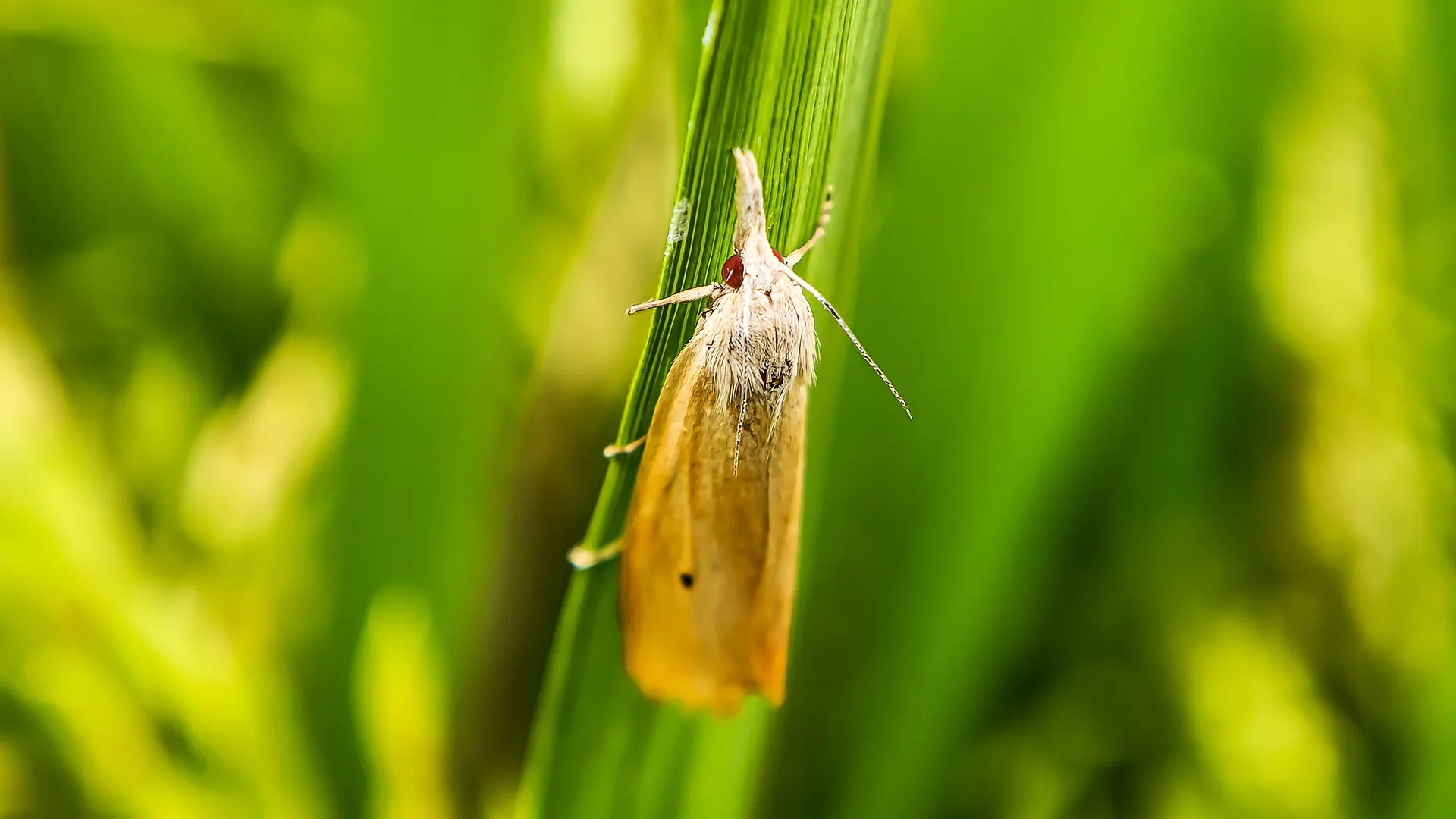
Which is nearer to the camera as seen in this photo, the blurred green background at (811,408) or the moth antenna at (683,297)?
the moth antenna at (683,297)

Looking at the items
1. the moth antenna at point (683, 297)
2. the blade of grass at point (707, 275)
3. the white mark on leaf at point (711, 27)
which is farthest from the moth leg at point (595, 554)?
the white mark on leaf at point (711, 27)

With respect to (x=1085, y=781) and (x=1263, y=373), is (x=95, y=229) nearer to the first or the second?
(x=1085, y=781)

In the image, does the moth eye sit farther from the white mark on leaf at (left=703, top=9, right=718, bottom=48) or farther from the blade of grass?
the white mark on leaf at (left=703, top=9, right=718, bottom=48)

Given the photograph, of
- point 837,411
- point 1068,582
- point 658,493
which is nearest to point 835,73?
point 658,493

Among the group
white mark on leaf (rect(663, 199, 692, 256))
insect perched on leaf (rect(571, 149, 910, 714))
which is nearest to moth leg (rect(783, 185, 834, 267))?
insect perched on leaf (rect(571, 149, 910, 714))

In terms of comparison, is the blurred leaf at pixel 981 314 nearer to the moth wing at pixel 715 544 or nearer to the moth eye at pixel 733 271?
the moth wing at pixel 715 544

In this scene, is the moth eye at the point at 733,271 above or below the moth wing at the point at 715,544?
above

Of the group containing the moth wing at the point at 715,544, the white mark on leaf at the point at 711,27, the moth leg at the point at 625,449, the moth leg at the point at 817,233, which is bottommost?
the moth wing at the point at 715,544
